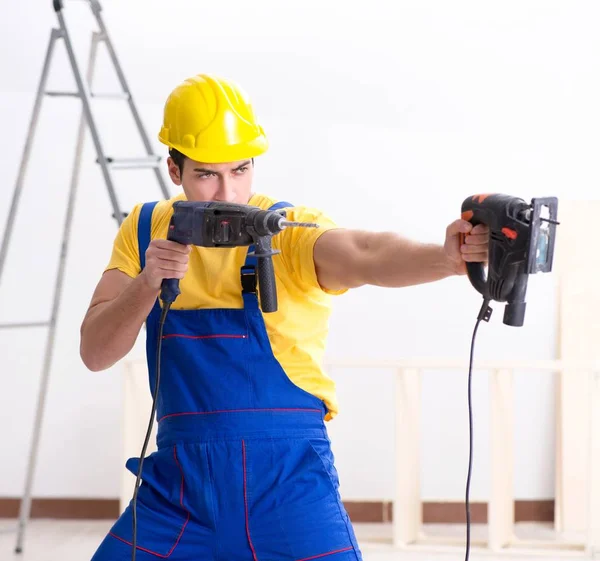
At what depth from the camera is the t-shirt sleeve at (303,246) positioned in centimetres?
180

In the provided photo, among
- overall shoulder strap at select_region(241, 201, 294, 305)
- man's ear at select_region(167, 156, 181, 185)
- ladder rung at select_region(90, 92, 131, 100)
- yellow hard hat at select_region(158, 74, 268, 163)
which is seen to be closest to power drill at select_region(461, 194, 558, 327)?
overall shoulder strap at select_region(241, 201, 294, 305)

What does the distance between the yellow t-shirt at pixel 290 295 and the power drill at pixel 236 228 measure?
116mm

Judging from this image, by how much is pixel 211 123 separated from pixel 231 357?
0.49 metres

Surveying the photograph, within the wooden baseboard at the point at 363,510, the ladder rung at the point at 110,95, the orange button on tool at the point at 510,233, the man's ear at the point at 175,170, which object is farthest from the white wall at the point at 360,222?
the orange button on tool at the point at 510,233

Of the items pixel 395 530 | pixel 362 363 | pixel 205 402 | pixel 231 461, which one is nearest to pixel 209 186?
pixel 205 402

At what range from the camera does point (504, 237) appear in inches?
55.1

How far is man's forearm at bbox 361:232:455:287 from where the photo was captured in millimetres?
1603

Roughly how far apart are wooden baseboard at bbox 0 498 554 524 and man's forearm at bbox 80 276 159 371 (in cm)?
265

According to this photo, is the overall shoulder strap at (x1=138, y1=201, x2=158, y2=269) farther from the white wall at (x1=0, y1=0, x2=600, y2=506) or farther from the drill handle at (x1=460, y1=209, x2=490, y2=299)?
the white wall at (x1=0, y1=0, x2=600, y2=506)

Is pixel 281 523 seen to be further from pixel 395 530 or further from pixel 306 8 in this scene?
pixel 306 8

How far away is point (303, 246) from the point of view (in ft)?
5.95

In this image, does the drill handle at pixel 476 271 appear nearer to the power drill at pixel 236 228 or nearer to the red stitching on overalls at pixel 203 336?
the power drill at pixel 236 228

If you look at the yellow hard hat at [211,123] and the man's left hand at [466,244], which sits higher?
the yellow hard hat at [211,123]

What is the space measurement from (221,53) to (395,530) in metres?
2.20
